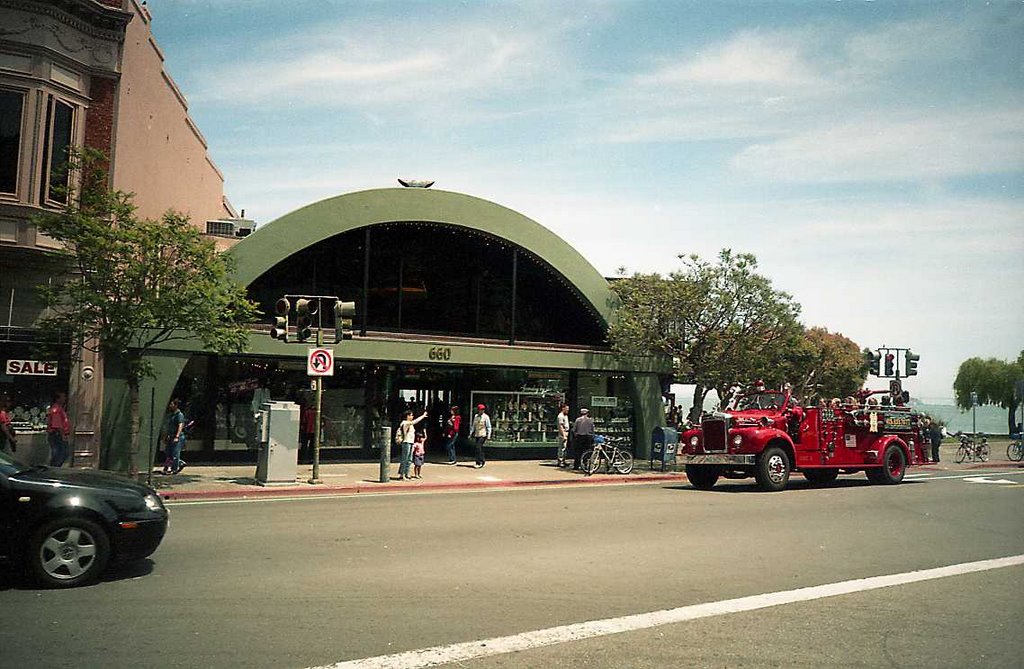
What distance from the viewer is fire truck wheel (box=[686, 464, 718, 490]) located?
62.1 ft

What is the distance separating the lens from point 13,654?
5.72m

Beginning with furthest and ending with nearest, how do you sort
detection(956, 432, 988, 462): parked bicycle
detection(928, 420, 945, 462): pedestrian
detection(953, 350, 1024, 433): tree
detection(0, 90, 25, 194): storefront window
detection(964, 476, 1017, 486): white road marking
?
detection(953, 350, 1024, 433): tree < detection(956, 432, 988, 462): parked bicycle < detection(928, 420, 945, 462): pedestrian < detection(964, 476, 1017, 486): white road marking < detection(0, 90, 25, 194): storefront window

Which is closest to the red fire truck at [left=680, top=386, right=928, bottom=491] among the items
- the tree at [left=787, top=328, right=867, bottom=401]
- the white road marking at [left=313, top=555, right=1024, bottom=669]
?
the white road marking at [left=313, top=555, right=1024, bottom=669]

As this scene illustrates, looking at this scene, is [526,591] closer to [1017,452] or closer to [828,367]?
[1017,452]

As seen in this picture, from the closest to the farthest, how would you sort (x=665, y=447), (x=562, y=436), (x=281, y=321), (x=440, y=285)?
1. (x=281, y=321)
2. (x=665, y=447)
3. (x=562, y=436)
4. (x=440, y=285)

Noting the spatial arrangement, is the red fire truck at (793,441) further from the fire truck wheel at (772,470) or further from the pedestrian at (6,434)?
the pedestrian at (6,434)

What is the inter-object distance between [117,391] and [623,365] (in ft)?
46.8

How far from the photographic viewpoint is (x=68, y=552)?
7.70 metres

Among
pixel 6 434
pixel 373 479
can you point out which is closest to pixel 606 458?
pixel 373 479

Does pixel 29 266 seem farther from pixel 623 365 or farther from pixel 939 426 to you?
pixel 939 426

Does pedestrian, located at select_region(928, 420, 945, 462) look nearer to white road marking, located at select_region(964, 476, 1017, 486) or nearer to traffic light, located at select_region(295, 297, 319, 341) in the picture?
white road marking, located at select_region(964, 476, 1017, 486)

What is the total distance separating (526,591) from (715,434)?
11.7 meters

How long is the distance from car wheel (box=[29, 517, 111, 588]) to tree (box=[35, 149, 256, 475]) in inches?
348

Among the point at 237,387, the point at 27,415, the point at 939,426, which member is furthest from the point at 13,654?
the point at 939,426
